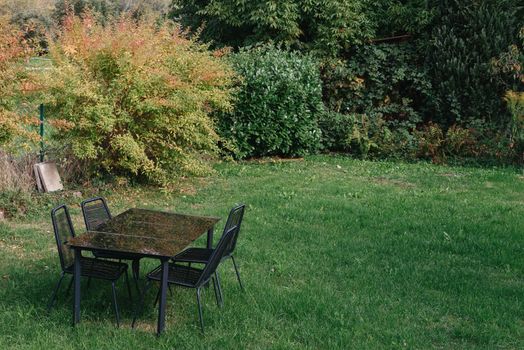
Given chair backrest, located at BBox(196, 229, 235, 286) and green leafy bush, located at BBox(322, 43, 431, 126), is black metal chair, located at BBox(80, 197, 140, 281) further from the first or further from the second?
green leafy bush, located at BBox(322, 43, 431, 126)

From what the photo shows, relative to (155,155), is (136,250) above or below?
above

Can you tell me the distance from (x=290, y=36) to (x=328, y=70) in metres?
1.29

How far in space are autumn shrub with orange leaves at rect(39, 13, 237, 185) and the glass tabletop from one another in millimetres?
3473

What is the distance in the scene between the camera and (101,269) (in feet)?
18.1

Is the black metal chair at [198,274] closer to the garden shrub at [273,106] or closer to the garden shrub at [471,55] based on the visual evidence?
the garden shrub at [273,106]

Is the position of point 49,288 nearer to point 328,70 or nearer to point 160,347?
point 160,347

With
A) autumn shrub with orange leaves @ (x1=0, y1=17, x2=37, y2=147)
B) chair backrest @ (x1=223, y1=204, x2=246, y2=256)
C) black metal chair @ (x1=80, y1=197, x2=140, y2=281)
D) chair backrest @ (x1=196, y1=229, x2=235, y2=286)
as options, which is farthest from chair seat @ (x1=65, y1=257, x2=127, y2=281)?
autumn shrub with orange leaves @ (x1=0, y1=17, x2=37, y2=147)

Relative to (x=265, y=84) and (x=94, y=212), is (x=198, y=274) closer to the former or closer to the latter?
(x=94, y=212)

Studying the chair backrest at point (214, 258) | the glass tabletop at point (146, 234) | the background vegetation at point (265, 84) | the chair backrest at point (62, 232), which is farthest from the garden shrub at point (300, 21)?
the chair backrest at point (214, 258)

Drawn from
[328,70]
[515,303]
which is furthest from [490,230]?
[328,70]

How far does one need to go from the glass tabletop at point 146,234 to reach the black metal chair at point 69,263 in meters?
0.29

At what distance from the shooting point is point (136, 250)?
4844 millimetres

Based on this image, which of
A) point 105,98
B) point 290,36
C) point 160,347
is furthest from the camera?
point 290,36

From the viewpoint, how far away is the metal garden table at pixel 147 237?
Result: 192 inches
